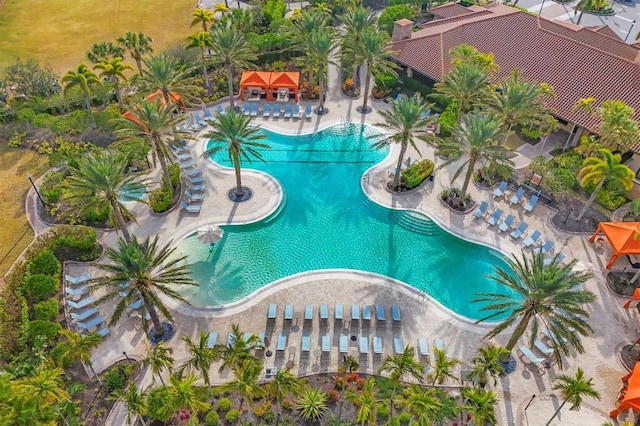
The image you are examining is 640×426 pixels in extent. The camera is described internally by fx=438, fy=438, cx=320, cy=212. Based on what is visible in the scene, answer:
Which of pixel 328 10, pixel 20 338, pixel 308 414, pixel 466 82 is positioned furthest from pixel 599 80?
pixel 20 338

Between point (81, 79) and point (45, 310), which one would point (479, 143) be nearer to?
point (45, 310)

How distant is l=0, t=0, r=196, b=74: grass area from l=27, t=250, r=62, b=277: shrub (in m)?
32.5

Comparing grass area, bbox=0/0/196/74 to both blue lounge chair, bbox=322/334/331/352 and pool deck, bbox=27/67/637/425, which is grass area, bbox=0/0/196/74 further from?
blue lounge chair, bbox=322/334/331/352

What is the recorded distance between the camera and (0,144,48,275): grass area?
32.3m

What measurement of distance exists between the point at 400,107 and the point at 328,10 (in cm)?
3195

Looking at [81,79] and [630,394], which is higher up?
[81,79]

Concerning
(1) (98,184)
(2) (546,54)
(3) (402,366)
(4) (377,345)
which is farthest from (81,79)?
(2) (546,54)

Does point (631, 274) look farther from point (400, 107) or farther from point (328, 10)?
point (328, 10)

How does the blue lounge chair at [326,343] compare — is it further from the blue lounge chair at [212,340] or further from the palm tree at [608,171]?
the palm tree at [608,171]

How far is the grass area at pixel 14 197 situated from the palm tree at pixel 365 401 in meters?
25.4

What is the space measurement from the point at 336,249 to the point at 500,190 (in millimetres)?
15690

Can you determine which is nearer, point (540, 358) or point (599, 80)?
point (540, 358)

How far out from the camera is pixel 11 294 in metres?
27.7

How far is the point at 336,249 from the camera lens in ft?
108
